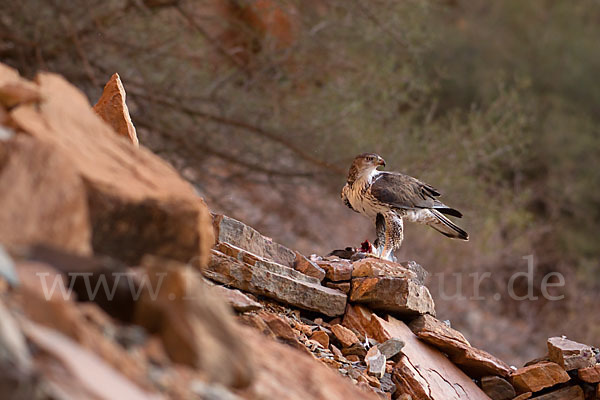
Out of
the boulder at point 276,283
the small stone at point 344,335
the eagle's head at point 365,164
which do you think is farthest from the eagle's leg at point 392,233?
the small stone at point 344,335

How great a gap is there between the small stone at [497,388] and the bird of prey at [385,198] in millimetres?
999

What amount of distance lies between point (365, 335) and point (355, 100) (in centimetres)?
412

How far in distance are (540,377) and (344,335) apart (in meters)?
1.03

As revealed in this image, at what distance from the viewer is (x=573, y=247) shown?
1359 cm

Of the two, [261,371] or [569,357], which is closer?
[261,371]

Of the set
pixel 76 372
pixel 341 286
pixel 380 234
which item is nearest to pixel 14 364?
pixel 76 372

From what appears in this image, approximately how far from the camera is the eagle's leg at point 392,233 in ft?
15.5

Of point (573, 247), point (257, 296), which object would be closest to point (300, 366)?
point (257, 296)

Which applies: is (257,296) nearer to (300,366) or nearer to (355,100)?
(300,366)

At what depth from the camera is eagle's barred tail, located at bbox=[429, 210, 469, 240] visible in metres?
5.05

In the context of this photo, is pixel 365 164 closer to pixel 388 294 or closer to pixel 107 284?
pixel 388 294

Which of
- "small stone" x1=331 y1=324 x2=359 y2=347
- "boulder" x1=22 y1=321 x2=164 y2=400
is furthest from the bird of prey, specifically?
"boulder" x1=22 y1=321 x2=164 y2=400

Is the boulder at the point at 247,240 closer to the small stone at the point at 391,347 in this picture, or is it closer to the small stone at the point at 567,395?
the small stone at the point at 391,347

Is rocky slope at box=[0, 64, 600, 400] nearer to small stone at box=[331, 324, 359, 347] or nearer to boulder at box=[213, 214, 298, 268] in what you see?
small stone at box=[331, 324, 359, 347]
